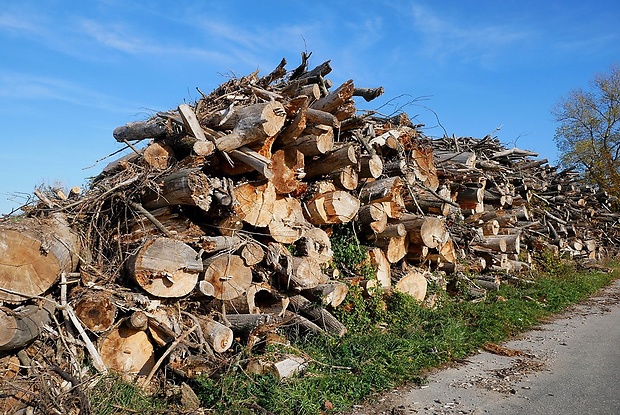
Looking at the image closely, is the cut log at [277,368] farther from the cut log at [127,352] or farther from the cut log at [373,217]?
the cut log at [373,217]

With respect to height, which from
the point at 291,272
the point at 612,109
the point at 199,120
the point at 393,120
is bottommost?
the point at 291,272

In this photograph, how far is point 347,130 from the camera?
8227mm

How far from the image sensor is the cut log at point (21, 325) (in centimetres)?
448

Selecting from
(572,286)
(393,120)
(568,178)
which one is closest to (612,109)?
(568,178)

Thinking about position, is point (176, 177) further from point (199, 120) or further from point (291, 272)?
point (291, 272)

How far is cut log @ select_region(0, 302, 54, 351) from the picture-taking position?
4.48 metres

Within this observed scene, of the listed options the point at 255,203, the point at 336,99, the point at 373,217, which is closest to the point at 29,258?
the point at 255,203

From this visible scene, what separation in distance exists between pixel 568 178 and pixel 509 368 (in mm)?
15361

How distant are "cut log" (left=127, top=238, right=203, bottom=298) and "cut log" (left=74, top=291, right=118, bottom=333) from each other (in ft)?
1.29

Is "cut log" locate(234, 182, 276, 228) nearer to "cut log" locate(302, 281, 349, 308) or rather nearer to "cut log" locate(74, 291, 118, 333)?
"cut log" locate(302, 281, 349, 308)

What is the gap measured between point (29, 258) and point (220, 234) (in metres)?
2.17

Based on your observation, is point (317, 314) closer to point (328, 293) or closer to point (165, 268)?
point (328, 293)

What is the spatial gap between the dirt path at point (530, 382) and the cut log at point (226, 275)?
199cm

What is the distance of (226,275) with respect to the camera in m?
6.19
